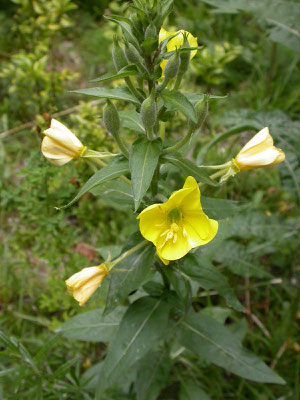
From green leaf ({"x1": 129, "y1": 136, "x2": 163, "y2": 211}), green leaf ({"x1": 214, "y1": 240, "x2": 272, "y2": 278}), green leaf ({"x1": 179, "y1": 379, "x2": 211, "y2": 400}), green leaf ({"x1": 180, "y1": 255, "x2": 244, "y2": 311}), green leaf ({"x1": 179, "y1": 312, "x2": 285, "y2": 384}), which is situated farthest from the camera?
green leaf ({"x1": 214, "y1": 240, "x2": 272, "y2": 278})

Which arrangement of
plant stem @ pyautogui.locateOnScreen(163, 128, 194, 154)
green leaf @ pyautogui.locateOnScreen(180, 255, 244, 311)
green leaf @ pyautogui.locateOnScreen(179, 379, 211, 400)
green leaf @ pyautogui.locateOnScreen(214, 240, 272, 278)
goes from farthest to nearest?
green leaf @ pyautogui.locateOnScreen(214, 240, 272, 278) < green leaf @ pyautogui.locateOnScreen(179, 379, 211, 400) < green leaf @ pyautogui.locateOnScreen(180, 255, 244, 311) < plant stem @ pyautogui.locateOnScreen(163, 128, 194, 154)

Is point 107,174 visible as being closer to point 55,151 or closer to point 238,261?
point 55,151

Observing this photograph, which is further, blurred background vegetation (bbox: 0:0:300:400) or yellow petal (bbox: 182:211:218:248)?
blurred background vegetation (bbox: 0:0:300:400)

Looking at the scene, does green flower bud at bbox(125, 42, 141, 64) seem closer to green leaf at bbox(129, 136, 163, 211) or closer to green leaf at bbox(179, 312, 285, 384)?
green leaf at bbox(129, 136, 163, 211)

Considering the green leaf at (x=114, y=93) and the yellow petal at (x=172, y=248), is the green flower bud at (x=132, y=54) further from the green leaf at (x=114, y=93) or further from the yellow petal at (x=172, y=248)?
the yellow petal at (x=172, y=248)

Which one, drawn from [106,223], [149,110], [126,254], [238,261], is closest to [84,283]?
[126,254]

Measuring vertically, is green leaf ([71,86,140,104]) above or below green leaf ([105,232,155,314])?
above

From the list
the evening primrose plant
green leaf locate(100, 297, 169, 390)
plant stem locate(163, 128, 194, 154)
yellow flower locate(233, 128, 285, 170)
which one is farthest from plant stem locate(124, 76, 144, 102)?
green leaf locate(100, 297, 169, 390)

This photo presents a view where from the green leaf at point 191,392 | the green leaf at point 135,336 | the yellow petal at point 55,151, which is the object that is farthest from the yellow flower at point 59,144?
the green leaf at point 191,392

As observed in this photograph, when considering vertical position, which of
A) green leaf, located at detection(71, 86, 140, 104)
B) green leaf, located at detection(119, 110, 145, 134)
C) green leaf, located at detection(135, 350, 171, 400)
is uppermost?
green leaf, located at detection(71, 86, 140, 104)
